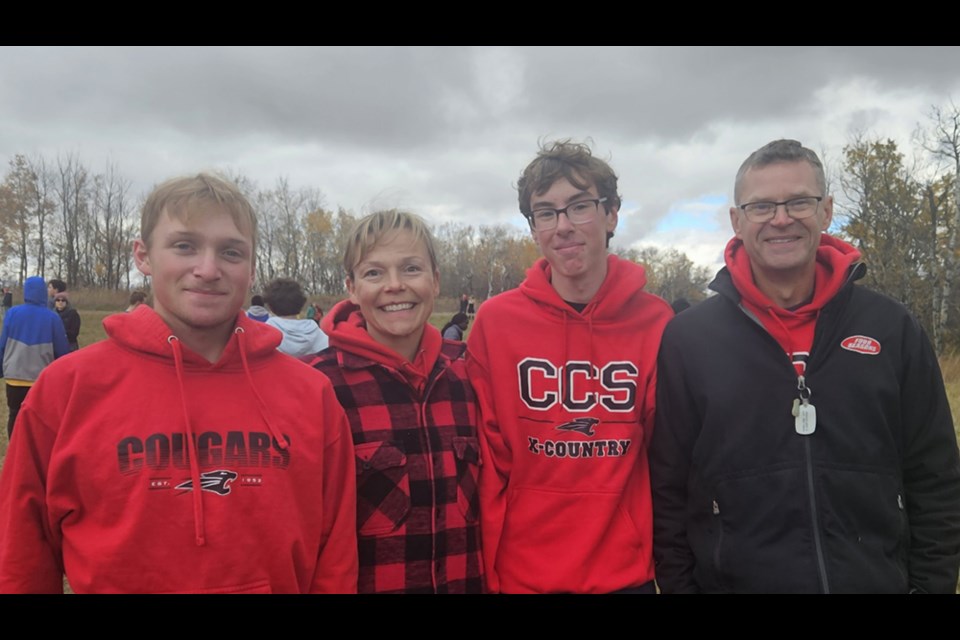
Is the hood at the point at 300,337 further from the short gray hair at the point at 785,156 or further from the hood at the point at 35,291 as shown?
the short gray hair at the point at 785,156

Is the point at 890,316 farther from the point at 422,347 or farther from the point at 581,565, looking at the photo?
the point at 422,347

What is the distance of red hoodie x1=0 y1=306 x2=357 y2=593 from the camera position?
1837mm

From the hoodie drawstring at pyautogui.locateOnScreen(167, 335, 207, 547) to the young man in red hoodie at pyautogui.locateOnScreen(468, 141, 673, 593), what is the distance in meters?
1.15

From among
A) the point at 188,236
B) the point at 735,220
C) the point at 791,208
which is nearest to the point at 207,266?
the point at 188,236

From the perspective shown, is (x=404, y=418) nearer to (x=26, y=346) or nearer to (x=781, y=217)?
(x=781, y=217)

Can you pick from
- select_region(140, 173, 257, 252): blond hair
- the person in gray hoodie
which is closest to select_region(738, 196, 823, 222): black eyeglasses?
select_region(140, 173, 257, 252): blond hair

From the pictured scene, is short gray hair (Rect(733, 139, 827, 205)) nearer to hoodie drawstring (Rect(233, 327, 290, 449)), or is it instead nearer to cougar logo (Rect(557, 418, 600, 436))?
cougar logo (Rect(557, 418, 600, 436))

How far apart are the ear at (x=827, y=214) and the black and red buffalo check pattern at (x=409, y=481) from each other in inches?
66.7

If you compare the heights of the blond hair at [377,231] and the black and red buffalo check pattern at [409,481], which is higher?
the blond hair at [377,231]

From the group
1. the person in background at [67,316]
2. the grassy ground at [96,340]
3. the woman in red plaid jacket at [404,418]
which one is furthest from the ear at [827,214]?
the person in background at [67,316]

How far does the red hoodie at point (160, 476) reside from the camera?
184cm

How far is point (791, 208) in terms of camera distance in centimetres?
242

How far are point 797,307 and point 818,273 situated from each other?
0.21 metres

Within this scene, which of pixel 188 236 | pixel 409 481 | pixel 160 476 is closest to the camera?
pixel 160 476
